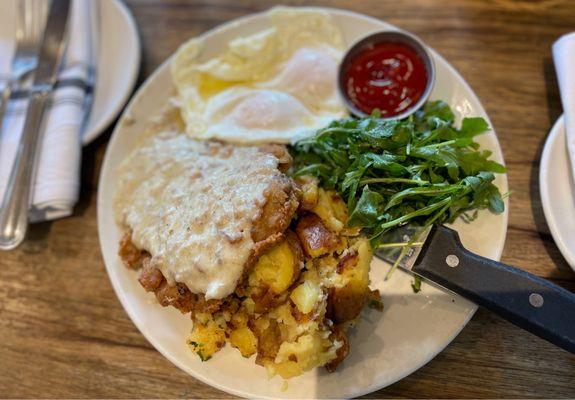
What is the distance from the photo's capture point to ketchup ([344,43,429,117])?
282cm

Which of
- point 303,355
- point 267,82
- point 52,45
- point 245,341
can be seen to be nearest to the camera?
point 303,355

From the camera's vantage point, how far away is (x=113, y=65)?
3570mm

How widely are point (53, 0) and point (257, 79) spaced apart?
1.76 m

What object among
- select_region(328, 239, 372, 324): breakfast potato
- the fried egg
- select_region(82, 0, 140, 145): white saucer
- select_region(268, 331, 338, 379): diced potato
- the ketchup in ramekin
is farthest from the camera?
select_region(82, 0, 140, 145): white saucer

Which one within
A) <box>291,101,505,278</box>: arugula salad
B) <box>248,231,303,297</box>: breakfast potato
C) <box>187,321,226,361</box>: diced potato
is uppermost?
<box>291,101,505,278</box>: arugula salad

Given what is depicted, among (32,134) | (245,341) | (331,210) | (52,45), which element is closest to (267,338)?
(245,341)

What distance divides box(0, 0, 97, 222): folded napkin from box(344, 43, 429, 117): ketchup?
183cm

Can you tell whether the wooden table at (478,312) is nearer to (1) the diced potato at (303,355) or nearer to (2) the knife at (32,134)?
(2) the knife at (32,134)

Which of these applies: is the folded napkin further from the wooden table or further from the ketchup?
the ketchup

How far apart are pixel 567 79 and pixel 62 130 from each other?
309 centimetres

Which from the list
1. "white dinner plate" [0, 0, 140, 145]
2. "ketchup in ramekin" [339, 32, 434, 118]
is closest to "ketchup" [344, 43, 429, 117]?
"ketchup in ramekin" [339, 32, 434, 118]

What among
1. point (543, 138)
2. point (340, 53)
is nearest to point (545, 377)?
point (543, 138)

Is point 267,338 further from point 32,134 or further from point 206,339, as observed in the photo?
point 32,134

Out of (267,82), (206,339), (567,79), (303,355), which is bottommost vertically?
(206,339)
